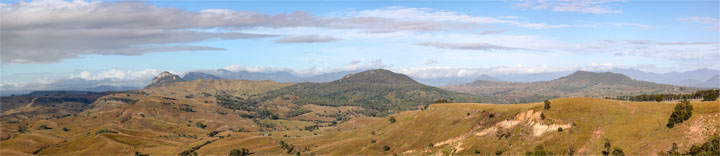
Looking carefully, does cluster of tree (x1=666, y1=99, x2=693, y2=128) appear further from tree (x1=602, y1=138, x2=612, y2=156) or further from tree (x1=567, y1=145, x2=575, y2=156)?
tree (x1=567, y1=145, x2=575, y2=156)

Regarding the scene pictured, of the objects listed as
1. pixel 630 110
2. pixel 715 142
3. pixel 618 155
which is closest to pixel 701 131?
pixel 715 142

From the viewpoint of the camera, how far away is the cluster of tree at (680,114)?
5605 inches

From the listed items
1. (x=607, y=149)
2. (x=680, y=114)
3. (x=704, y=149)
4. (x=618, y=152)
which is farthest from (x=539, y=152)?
(x=680, y=114)

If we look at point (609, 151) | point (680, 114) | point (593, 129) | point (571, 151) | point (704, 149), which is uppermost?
point (680, 114)

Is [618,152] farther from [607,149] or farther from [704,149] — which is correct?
[704,149]

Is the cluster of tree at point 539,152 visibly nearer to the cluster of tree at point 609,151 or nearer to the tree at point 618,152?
the cluster of tree at point 609,151

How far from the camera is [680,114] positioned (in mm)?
144250

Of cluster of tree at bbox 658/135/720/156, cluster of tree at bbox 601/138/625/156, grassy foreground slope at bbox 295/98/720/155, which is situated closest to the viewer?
cluster of tree at bbox 658/135/720/156

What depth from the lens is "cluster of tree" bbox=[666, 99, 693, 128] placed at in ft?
467

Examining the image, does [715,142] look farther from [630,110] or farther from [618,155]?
[630,110]

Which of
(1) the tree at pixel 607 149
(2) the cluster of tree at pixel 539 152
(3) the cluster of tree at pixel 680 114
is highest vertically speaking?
(3) the cluster of tree at pixel 680 114

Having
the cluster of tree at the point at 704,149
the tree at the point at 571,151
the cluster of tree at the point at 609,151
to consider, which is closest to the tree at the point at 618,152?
the cluster of tree at the point at 609,151

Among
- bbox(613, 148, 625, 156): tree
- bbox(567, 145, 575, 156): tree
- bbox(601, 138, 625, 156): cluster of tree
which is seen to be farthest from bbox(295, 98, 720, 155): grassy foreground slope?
bbox(613, 148, 625, 156): tree

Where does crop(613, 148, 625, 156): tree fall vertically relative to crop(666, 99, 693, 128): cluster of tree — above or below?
below
